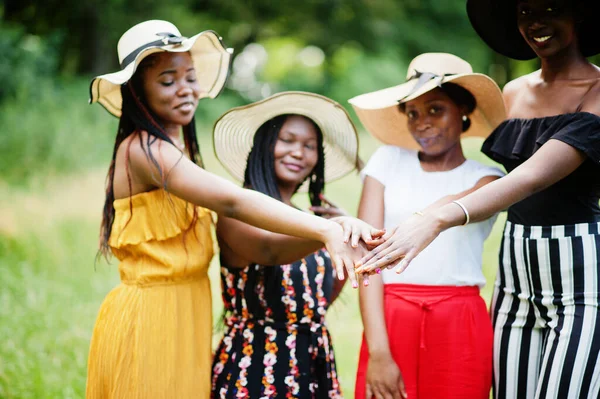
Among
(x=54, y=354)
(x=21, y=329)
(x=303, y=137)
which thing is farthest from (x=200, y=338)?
(x=21, y=329)

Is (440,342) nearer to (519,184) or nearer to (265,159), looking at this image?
(519,184)

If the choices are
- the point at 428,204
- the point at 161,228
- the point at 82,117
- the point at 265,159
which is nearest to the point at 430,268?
the point at 428,204

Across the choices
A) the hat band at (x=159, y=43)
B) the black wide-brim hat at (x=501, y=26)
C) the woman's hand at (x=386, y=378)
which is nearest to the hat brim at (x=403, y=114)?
the black wide-brim hat at (x=501, y=26)

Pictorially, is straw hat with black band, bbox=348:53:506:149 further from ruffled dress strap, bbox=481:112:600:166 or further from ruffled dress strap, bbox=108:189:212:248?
ruffled dress strap, bbox=108:189:212:248

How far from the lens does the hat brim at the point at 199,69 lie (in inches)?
117

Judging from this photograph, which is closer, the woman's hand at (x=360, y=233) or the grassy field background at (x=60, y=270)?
the woman's hand at (x=360, y=233)

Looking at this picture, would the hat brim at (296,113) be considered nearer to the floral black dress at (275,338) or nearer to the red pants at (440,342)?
the floral black dress at (275,338)

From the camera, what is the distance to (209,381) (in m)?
3.03

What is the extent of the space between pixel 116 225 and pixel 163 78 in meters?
0.70

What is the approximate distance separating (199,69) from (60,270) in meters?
4.75

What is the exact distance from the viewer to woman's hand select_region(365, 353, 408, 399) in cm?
294

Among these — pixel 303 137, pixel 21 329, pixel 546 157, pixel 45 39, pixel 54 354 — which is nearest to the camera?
pixel 546 157

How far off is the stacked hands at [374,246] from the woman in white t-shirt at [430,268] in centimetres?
36

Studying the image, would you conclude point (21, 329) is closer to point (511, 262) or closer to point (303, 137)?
point (303, 137)
